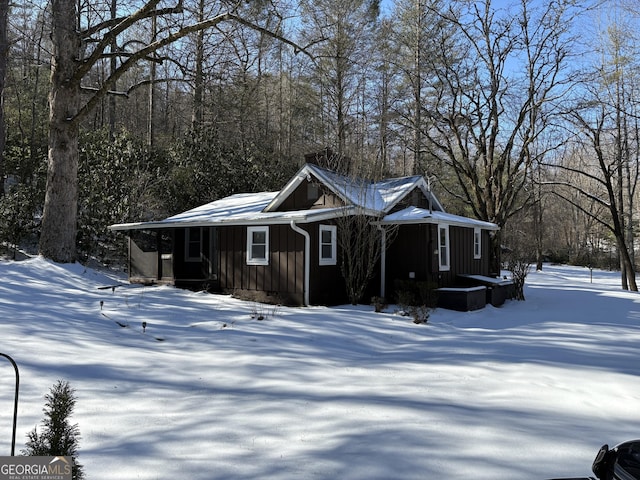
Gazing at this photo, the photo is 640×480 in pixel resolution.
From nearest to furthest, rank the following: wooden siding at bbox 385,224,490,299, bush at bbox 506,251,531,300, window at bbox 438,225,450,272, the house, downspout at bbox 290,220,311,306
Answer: downspout at bbox 290,220,311,306 < the house < wooden siding at bbox 385,224,490,299 < window at bbox 438,225,450,272 < bush at bbox 506,251,531,300

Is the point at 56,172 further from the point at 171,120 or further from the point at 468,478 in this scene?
the point at 171,120

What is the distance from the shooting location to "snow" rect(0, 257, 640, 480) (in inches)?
130

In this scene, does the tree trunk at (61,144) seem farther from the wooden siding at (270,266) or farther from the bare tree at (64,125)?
the wooden siding at (270,266)

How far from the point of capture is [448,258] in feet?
45.3

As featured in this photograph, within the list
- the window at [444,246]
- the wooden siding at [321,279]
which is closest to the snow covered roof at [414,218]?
the window at [444,246]

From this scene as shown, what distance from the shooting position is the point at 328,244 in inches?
508

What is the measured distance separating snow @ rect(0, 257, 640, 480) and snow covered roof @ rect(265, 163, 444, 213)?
3.73m

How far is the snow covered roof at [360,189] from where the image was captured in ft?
41.2

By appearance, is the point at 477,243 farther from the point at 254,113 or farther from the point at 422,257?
the point at 254,113

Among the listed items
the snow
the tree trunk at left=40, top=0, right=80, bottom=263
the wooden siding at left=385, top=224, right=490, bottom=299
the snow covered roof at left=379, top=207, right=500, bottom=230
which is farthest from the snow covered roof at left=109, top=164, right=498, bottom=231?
the snow

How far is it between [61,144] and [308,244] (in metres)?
7.74

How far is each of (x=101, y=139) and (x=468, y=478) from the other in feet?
69.5

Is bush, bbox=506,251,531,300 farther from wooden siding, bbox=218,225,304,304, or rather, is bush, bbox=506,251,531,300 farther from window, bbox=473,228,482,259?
wooden siding, bbox=218,225,304,304

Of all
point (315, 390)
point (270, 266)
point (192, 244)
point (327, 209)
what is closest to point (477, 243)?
point (327, 209)
